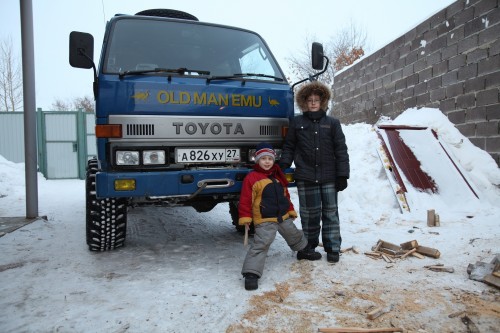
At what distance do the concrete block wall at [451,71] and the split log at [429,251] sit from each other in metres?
2.77

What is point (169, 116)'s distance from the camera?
303 cm

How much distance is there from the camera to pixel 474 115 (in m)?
5.42

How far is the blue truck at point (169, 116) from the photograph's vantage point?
292 centimetres

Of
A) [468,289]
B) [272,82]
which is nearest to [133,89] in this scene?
[272,82]

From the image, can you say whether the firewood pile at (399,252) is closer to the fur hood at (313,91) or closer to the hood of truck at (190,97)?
the fur hood at (313,91)

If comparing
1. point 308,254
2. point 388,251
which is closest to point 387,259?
point 388,251

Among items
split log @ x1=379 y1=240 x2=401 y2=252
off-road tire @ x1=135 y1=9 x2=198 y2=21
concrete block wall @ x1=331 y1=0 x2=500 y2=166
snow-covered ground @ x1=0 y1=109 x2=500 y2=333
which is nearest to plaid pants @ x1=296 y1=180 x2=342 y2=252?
snow-covered ground @ x1=0 y1=109 x2=500 y2=333

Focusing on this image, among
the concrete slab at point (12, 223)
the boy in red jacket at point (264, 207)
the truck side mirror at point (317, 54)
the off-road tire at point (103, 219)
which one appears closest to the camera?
the boy in red jacket at point (264, 207)

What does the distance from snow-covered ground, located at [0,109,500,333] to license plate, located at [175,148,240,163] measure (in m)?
0.92

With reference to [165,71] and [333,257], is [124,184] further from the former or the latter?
[333,257]

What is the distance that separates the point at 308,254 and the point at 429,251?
1066mm

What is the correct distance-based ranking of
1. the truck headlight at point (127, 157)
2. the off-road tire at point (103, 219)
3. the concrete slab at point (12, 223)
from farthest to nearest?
the concrete slab at point (12, 223), the off-road tire at point (103, 219), the truck headlight at point (127, 157)

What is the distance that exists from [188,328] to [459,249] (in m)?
2.65

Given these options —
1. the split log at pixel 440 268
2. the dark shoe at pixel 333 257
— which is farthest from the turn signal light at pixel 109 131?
the split log at pixel 440 268
